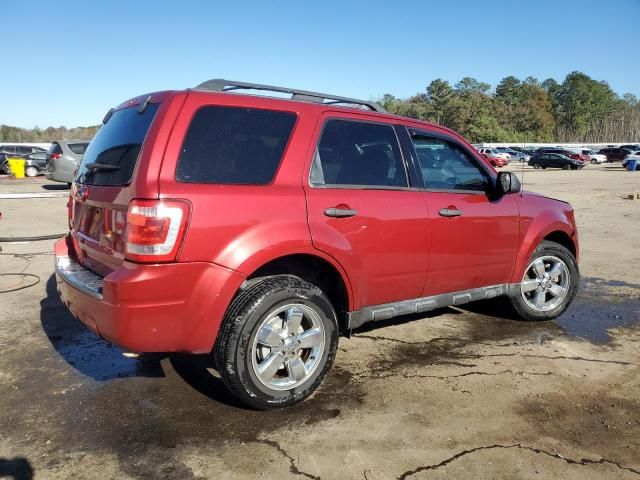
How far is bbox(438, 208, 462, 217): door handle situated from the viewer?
408cm

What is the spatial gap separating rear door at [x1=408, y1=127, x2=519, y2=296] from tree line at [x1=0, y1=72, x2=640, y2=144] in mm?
90115

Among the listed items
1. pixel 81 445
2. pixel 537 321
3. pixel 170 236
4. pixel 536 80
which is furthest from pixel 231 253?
pixel 536 80

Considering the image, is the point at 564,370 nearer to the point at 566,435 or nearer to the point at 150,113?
the point at 566,435

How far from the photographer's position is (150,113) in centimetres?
317

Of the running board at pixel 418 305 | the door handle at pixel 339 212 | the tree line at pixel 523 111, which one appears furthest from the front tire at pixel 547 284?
the tree line at pixel 523 111

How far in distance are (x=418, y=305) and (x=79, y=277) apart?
96.5 inches

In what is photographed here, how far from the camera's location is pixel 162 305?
288 centimetres

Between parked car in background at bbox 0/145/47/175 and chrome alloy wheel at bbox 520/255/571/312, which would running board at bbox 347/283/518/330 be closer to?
chrome alloy wheel at bbox 520/255/571/312

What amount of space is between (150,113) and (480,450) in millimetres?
2730

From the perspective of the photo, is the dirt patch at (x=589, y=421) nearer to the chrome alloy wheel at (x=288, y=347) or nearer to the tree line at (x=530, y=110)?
the chrome alloy wheel at (x=288, y=347)

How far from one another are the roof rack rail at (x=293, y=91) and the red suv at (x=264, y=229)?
14mm

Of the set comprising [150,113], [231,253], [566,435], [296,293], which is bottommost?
[566,435]

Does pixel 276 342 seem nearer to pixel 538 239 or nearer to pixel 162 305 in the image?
pixel 162 305

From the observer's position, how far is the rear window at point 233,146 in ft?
9.91
